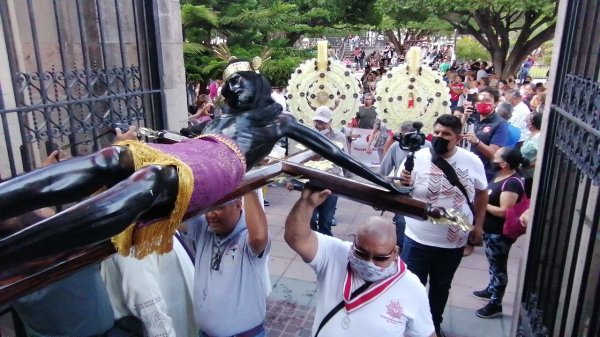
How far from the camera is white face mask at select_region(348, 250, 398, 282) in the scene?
2111mm

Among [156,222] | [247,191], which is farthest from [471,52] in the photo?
[156,222]

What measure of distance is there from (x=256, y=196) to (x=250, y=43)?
28.9ft

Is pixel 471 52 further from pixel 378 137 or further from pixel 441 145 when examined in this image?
pixel 441 145

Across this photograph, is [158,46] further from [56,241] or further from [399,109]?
[56,241]

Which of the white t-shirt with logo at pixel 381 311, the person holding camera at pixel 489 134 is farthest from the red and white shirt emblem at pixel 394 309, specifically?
the person holding camera at pixel 489 134

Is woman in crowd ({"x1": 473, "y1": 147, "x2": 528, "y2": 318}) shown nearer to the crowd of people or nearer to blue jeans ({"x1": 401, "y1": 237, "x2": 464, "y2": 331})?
the crowd of people

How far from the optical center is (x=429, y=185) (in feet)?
11.0

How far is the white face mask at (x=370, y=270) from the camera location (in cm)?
211

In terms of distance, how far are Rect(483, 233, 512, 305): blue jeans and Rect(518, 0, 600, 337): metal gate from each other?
3.16 feet

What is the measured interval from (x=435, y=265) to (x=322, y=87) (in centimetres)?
184

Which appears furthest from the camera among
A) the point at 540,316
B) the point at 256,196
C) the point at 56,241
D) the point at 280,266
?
the point at 280,266

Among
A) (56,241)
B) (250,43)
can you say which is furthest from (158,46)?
(250,43)

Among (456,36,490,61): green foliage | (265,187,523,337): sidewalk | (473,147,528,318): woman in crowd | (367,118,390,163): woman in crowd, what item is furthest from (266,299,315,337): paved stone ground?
(456,36,490,61): green foliage

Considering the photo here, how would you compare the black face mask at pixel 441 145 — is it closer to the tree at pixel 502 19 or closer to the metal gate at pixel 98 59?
the metal gate at pixel 98 59
